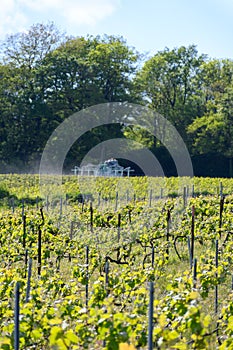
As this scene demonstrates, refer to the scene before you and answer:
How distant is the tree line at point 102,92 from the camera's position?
1496 inches

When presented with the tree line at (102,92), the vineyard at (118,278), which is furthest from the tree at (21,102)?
the vineyard at (118,278)

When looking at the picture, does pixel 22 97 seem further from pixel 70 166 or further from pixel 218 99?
pixel 218 99

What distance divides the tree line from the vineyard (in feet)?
53.7

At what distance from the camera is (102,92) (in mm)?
39250

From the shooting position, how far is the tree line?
38.0 m

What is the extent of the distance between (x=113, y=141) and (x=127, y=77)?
505cm

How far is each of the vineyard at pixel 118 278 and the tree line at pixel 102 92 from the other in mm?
16370

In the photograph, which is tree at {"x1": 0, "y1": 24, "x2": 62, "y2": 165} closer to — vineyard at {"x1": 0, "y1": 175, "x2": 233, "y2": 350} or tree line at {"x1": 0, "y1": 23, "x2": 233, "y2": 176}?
tree line at {"x1": 0, "y1": 23, "x2": 233, "y2": 176}

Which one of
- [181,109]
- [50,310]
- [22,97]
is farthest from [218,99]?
[50,310]

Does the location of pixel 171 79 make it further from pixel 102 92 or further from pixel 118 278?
pixel 118 278

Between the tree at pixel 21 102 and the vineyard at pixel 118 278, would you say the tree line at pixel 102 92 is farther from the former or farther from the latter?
the vineyard at pixel 118 278

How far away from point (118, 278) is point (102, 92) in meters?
33.8

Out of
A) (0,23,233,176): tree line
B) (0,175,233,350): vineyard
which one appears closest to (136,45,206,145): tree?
(0,23,233,176): tree line

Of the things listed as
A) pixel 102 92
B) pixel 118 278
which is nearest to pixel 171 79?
pixel 102 92
